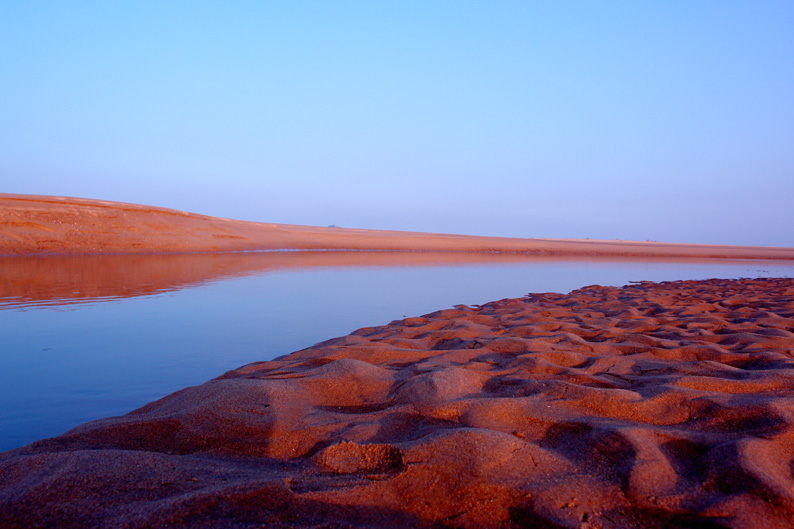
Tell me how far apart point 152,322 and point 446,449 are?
529cm

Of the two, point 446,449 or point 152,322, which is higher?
point 446,449

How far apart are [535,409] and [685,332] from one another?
3.00 m

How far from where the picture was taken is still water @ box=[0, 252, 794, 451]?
356 centimetres

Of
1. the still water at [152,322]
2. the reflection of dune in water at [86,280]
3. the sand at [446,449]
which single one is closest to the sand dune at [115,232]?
the reflection of dune in water at [86,280]

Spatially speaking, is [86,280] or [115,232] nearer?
[86,280]

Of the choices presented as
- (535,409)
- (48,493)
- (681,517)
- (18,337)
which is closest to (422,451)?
(535,409)

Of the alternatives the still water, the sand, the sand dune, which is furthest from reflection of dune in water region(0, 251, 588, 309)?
the sand

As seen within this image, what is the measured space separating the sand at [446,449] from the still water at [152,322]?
2.65 feet

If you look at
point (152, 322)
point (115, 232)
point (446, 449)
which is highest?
point (115, 232)

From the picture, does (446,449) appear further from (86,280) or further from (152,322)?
(86,280)

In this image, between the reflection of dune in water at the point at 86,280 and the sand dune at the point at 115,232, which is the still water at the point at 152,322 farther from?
the sand dune at the point at 115,232

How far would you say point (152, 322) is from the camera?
244 inches

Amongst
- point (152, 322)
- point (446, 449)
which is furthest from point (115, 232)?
point (446, 449)

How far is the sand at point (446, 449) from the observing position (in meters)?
1.68
